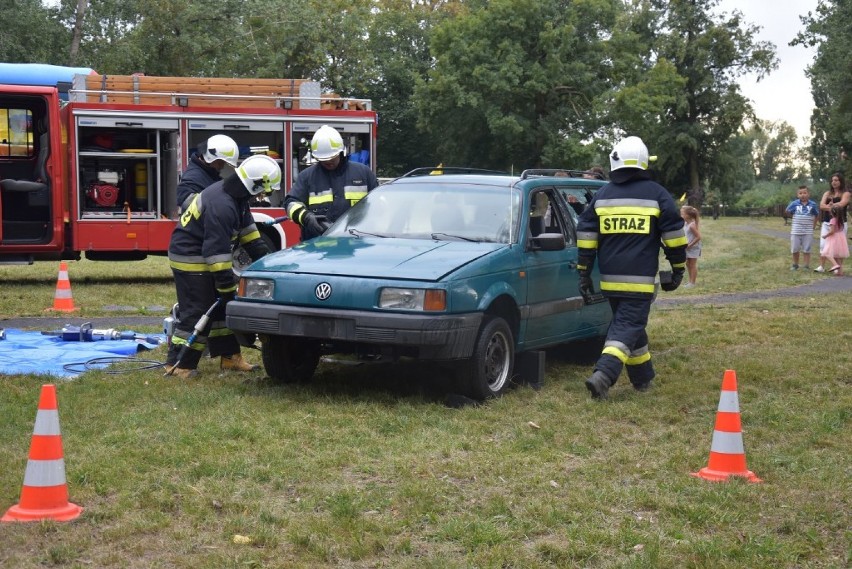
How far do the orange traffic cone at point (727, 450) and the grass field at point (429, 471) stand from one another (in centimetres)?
12

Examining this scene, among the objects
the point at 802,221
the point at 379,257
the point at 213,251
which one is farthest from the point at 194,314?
the point at 802,221

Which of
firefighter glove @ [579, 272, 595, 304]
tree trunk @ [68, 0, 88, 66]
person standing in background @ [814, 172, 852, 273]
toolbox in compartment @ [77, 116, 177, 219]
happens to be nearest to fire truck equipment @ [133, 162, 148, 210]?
toolbox in compartment @ [77, 116, 177, 219]

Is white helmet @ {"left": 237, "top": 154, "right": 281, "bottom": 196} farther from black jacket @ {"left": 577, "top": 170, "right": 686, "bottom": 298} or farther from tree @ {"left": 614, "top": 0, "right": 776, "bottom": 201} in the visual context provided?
tree @ {"left": 614, "top": 0, "right": 776, "bottom": 201}

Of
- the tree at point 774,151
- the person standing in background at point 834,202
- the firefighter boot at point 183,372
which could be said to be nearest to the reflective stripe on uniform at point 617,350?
the firefighter boot at point 183,372

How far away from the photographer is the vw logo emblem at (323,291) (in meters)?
7.65

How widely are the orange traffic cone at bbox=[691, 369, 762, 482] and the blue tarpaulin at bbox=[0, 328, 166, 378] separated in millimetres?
5208

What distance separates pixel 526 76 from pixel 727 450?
5080 centimetres

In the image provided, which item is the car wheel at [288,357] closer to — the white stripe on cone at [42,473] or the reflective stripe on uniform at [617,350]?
the reflective stripe on uniform at [617,350]

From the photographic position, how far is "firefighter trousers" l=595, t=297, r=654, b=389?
26.4ft

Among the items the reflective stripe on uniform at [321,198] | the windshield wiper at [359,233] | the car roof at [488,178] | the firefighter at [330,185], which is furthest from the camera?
the reflective stripe on uniform at [321,198]

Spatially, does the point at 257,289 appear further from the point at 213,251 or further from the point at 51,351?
the point at 51,351

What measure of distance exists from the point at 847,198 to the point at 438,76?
1491 inches

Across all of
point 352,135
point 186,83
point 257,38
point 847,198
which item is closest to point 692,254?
point 847,198

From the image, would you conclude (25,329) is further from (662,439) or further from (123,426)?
(662,439)
